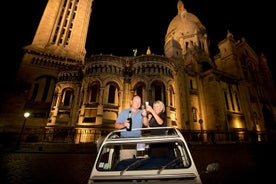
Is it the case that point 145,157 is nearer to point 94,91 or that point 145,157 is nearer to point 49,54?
point 94,91

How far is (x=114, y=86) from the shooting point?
22.8 metres

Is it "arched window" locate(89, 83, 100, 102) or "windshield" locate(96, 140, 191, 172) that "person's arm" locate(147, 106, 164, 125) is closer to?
"windshield" locate(96, 140, 191, 172)

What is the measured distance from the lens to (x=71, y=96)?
930 inches

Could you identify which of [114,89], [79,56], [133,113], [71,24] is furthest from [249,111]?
[71,24]

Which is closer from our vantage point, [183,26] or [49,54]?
[49,54]

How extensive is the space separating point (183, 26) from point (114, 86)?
104 feet

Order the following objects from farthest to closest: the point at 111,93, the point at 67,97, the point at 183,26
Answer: the point at 183,26 → the point at 67,97 → the point at 111,93

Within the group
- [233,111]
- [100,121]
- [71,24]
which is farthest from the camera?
[71,24]

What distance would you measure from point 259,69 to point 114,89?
38501 mm

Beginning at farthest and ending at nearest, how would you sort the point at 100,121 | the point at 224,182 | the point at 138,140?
the point at 100,121 → the point at 224,182 → the point at 138,140

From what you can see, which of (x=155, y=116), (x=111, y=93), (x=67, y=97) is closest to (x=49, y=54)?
(x=67, y=97)

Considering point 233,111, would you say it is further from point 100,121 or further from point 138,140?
point 138,140

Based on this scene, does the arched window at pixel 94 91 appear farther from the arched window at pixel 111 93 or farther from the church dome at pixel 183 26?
the church dome at pixel 183 26

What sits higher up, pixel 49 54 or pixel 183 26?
pixel 183 26
